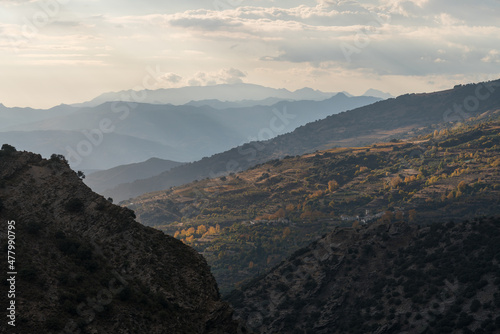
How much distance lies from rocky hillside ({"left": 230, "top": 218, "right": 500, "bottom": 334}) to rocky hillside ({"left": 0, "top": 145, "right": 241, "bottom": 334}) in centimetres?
6189

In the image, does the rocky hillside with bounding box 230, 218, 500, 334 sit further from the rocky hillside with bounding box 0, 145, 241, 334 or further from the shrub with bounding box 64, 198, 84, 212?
the shrub with bounding box 64, 198, 84, 212

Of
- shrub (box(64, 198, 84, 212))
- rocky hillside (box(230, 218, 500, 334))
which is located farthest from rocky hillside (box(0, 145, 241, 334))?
rocky hillside (box(230, 218, 500, 334))

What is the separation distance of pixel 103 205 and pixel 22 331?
2288 cm

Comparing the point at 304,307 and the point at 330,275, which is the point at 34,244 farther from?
the point at 330,275

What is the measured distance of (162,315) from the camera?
47875 millimetres

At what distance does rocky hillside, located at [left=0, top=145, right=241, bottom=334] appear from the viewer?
143 feet

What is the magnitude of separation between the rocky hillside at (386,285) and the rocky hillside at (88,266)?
61.9 m

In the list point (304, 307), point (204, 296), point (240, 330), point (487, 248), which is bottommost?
point (304, 307)

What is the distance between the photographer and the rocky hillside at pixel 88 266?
4366 cm

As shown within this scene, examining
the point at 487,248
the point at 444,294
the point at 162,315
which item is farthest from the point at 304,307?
the point at 162,315

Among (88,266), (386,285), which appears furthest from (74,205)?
(386,285)

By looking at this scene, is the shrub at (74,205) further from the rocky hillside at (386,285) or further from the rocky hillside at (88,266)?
the rocky hillside at (386,285)

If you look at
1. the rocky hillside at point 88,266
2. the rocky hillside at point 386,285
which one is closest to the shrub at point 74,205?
the rocky hillside at point 88,266

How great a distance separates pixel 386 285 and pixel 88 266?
287 feet
